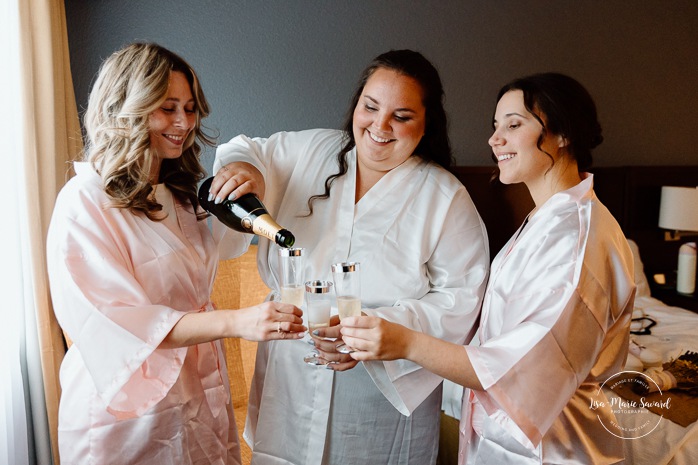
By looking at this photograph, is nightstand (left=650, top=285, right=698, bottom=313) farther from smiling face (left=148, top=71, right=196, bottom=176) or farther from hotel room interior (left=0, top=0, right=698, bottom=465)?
smiling face (left=148, top=71, right=196, bottom=176)

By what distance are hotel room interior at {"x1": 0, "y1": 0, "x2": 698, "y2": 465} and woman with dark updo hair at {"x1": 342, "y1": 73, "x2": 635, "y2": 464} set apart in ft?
2.25

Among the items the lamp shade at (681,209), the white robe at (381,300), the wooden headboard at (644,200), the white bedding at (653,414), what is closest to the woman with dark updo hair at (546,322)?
the white robe at (381,300)

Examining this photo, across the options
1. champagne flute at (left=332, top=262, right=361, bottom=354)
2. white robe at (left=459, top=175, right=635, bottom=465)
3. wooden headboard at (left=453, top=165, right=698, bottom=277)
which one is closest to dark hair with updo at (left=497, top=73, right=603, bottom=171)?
white robe at (left=459, top=175, right=635, bottom=465)

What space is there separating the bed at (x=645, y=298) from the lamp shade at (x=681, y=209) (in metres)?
0.19

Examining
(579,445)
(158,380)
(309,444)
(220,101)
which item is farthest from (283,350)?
(220,101)

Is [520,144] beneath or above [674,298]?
above

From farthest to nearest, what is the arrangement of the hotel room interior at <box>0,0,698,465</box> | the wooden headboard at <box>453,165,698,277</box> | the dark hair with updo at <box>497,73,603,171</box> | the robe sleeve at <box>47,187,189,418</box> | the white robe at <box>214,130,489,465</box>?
the wooden headboard at <box>453,165,698,277</box>
the hotel room interior at <box>0,0,698,465</box>
the white robe at <box>214,130,489,465</box>
the dark hair with updo at <box>497,73,603,171</box>
the robe sleeve at <box>47,187,189,418</box>

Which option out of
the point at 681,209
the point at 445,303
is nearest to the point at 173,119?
the point at 445,303

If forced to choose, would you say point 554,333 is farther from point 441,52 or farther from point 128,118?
point 441,52

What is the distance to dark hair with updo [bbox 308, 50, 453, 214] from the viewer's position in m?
1.72

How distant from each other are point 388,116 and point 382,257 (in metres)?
0.40

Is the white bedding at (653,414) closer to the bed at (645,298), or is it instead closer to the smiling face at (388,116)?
the bed at (645,298)

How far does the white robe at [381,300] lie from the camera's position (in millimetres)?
1666

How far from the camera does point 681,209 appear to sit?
421 centimetres
